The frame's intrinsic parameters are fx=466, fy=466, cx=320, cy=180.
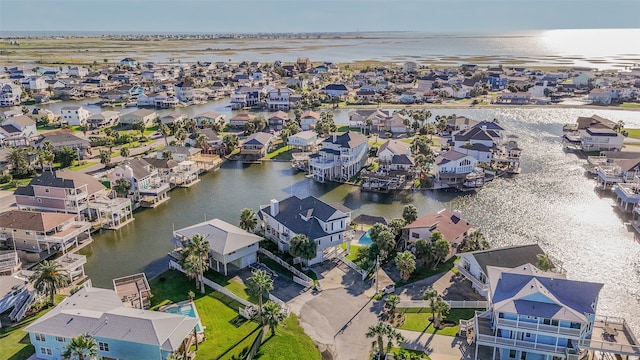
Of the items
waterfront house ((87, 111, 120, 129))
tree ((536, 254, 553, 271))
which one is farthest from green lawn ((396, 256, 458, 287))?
waterfront house ((87, 111, 120, 129))

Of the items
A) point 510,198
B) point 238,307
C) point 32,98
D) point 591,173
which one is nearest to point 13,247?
point 238,307

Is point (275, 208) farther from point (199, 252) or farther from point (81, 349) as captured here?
point (81, 349)

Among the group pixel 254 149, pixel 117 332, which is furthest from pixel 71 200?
pixel 254 149

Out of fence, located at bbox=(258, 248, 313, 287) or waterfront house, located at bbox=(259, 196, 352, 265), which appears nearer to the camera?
fence, located at bbox=(258, 248, 313, 287)

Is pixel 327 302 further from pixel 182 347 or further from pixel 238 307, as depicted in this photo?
pixel 182 347

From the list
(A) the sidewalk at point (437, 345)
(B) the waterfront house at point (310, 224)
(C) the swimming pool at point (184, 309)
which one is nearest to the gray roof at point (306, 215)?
(B) the waterfront house at point (310, 224)

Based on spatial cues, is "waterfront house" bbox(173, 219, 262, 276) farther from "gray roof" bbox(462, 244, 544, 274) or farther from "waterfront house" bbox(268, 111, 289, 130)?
"waterfront house" bbox(268, 111, 289, 130)

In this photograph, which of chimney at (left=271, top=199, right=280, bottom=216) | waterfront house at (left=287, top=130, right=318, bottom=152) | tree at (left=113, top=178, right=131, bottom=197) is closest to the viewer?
chimney at (left=271, top=199, right=280, bottom=216)
